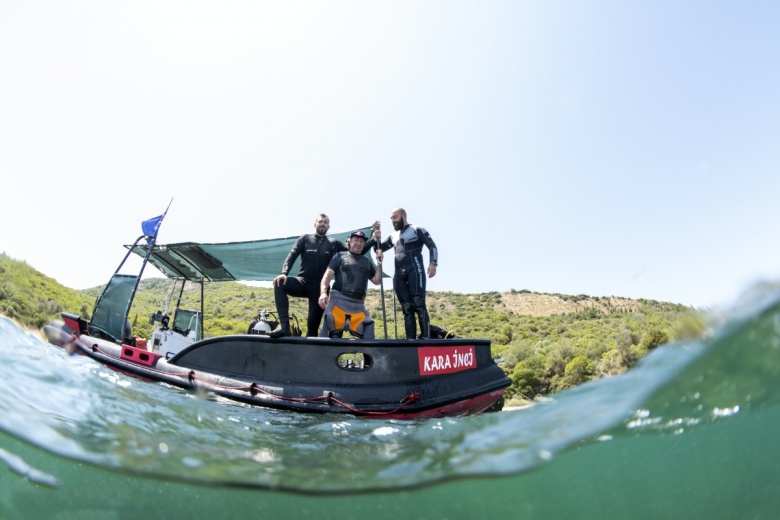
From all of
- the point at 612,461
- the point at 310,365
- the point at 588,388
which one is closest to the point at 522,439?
the point at 588,388

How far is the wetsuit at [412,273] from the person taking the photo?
16.5 feet

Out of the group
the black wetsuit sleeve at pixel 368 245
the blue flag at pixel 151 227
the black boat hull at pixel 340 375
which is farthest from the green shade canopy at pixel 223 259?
the black boat hull at pixel 340 375

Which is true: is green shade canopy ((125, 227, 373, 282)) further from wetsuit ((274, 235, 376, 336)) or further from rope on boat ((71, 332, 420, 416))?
rope on boat ((71, 332, 420, 416))

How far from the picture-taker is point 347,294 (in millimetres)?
4812

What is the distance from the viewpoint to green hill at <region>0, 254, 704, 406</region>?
18.8ft

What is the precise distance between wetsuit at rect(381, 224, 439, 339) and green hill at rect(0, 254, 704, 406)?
48cm

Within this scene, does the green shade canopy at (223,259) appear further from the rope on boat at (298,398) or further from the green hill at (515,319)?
the rope on boat at (298,398)

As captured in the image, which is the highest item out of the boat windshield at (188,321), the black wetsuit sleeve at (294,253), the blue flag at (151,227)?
the blue flag at (151,227)

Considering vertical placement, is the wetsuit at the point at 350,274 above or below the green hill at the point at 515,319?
above

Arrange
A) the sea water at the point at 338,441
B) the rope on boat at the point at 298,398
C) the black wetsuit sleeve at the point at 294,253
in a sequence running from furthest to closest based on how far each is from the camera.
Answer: the black wetsuit sleeve at the point at 294,253 < the rope on boat at the point at 298,398 < the sea water at the point at 338,441

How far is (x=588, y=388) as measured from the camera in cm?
382

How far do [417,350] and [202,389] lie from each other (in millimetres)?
2267

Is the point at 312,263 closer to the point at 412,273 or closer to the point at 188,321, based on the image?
the point at 412,273

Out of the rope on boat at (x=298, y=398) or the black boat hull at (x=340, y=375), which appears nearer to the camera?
the rope on boat at (x=298, y=398)
